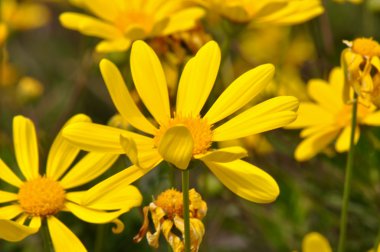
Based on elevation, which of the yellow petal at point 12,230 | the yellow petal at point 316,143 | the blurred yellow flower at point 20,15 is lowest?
the blurred yellow flower at point 20,15

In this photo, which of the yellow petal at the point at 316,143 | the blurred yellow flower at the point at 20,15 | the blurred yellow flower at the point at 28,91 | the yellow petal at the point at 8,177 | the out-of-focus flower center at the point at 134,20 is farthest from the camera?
the blurred yellow flower at the point at 20,15

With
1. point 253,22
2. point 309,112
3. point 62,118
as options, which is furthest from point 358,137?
point 62,118

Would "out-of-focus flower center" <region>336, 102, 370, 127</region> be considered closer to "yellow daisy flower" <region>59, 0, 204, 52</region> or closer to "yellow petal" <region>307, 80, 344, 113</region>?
"yellow petal" <region>307, 80, 344, 113</region>

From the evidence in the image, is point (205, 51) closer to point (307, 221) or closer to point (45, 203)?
point (45, 203)

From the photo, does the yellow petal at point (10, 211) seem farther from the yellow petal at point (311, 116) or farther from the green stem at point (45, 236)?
the yellow petal at point (311, 116)

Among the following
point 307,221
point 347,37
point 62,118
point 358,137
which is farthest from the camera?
point 347,37

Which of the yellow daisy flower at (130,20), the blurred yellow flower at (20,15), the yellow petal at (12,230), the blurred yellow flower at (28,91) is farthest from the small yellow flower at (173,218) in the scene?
the blurred yellow flower at (20,15)

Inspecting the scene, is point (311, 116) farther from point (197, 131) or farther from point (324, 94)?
point (197, 131)

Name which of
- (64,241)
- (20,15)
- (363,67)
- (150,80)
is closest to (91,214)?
(64,241)

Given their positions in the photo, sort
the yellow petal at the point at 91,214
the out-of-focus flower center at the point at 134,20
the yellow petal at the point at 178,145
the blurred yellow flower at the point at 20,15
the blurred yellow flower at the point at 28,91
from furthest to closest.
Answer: the blurred yellow flower at the point at 20,15
the blurred yellow flower at the point at 28,91
the out-of-focus flower center at the point at 134,20
the yellow petal at the point at 91,214
the yellow petal at the point at 178,145
